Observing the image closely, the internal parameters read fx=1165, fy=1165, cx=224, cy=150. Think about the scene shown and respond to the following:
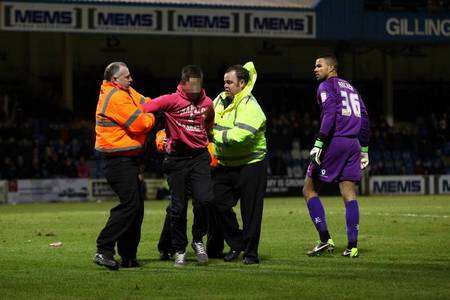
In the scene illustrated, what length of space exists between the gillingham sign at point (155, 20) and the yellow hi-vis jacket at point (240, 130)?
21018mm

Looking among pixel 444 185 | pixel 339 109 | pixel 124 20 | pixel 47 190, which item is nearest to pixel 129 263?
pixel 339 109

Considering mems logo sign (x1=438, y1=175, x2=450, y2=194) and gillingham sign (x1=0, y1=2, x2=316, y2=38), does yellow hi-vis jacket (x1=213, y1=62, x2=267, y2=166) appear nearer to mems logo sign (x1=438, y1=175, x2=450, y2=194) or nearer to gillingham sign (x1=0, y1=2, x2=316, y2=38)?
gillingham sign (x1=0, y1=2, x2=316, y2=38)

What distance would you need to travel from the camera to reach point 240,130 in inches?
512

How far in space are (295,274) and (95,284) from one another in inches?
83.0

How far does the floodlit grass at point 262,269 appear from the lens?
411 inches

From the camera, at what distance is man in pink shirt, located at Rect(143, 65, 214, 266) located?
12.7 metres

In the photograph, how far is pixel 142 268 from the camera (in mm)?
12680

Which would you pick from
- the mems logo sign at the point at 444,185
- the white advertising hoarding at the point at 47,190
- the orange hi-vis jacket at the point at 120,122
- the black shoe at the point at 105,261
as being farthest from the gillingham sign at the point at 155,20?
the black shoe at the point at 105,261

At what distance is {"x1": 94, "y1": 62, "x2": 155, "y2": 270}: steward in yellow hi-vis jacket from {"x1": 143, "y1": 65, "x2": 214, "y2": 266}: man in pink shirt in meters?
0.33

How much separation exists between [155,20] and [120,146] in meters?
23.2

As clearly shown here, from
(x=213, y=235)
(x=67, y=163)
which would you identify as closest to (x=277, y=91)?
(x=67, y=163)

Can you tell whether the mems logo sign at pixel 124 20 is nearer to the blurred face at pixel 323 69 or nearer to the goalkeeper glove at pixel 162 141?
the blurred face at pixel 323 69

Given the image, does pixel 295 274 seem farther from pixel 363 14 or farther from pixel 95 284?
pixel 363 14

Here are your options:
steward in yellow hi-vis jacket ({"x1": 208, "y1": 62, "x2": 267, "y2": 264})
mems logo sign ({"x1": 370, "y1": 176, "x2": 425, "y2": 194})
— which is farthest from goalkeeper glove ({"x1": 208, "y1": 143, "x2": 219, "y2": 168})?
mems logo sign ({"x1": 370, "y1": 176, "x2": 425, "y2": 194})
